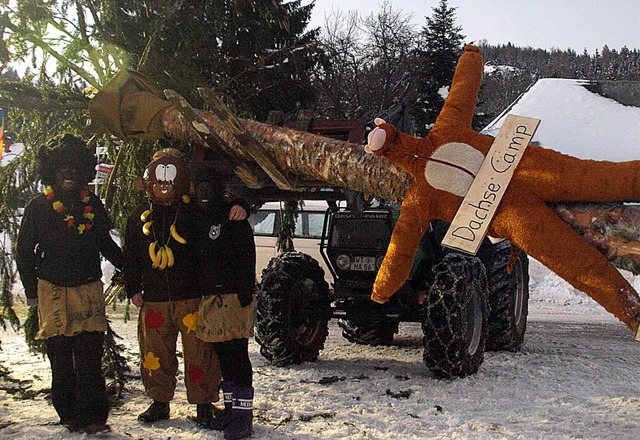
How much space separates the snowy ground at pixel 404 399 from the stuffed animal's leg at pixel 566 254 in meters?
2.04

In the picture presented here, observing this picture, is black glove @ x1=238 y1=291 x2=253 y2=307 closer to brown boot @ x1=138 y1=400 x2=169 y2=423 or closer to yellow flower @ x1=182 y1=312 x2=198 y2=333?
yellow flower @ x1=182 y1=312 x2=198 y2=333

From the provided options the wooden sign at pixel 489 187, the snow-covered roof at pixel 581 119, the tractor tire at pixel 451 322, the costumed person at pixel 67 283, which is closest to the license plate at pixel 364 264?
the tractor tire at pixel 451 322

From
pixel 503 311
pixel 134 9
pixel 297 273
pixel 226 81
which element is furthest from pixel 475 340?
pixel 134 9

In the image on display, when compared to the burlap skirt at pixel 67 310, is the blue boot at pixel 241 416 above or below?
below

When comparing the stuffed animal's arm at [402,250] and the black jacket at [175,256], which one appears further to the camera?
the black jacket at [175,256]

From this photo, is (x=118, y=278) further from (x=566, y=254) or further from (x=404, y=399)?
(x=566, y=254)

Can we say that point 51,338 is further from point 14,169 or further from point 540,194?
point 540,194

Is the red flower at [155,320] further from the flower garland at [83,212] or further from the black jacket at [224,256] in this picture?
the flower garland at [83,212]

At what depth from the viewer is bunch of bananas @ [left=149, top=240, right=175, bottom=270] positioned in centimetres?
390

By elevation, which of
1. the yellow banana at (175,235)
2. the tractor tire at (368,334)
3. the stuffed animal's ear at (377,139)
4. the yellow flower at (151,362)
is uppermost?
the stuffed animal's ear at (377,139)

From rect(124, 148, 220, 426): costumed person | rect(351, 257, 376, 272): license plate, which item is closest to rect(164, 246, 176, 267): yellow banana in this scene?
rect(124, 148, 220, 426): costumed person

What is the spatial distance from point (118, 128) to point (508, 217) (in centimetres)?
270

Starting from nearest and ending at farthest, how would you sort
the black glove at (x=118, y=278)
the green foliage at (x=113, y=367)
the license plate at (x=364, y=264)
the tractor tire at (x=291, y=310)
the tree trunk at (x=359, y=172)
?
1. the tree trunk at (x=359, y=172)
2. the black glove at (x=118, y=278)
3. the green foliage at (x=113, y=367)
4. the tractor tire at (x=291, y=310)
5. the license plate at (x=364, y=264)

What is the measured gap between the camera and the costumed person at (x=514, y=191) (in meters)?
2.05
